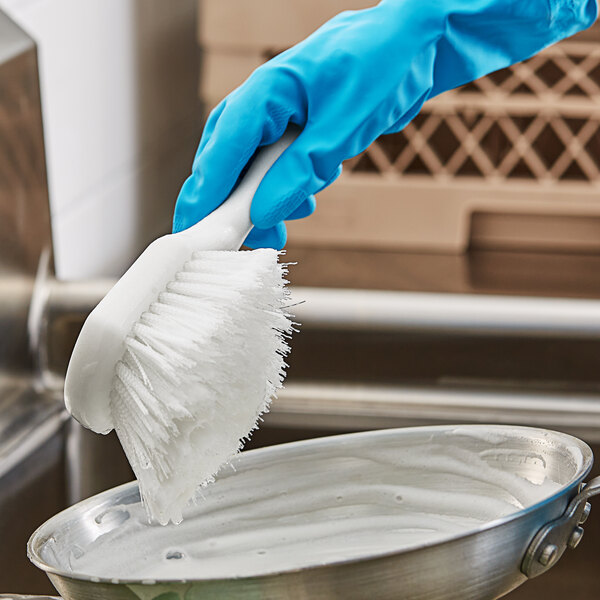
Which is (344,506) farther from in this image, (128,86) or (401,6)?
(128,86)

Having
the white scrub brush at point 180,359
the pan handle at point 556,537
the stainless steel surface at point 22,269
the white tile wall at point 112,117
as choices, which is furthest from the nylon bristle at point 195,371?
the white tile wall at point 112,117

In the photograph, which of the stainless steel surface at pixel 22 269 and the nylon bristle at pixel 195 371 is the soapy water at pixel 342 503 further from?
the stainless steel surface at pixel 22 269

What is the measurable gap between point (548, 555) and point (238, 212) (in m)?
0.18

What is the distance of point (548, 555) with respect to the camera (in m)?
0.36

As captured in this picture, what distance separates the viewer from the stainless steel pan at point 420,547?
0.31 m

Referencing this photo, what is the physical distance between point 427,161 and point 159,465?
0.74m

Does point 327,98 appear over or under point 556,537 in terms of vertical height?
over

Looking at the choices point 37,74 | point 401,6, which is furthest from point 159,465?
point 37,74

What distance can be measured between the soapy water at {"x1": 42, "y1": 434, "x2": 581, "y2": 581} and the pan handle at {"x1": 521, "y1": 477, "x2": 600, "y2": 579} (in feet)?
0.11

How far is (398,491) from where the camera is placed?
45 cm

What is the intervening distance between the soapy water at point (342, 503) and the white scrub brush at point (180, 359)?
0.06 metres

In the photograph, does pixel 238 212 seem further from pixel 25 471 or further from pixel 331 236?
pixel 331 236

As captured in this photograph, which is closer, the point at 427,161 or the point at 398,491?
the point at 398,491

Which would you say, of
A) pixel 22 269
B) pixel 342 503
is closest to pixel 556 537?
pixel 342 503
